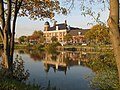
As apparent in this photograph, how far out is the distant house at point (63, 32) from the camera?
111m

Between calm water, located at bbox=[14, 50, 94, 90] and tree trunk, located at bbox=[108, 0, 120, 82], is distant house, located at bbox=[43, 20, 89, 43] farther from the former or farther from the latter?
tree trunk, located at bbox=[108, 0, 120, 82]

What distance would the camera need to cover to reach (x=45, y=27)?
132 meters

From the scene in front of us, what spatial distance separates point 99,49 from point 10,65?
4.27 meters

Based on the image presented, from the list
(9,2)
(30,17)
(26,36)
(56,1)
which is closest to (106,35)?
(56,1)

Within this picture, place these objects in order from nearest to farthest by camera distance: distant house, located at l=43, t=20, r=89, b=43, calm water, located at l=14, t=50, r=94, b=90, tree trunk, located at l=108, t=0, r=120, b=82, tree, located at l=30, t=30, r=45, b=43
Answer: tree trunk, located at l=108, t=0, r=120, b=82 < calm water, located at l=14, t=50, r=94, b=90 < distant house, located at l=43, t=20, r=89, b=43 < tree, located at l=30, t=30, r=45, b=43

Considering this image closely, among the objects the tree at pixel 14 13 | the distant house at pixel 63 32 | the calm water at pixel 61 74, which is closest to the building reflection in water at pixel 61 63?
the calm water at pixel 61 74

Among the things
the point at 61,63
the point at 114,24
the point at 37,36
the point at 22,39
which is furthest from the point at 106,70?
the point at 22,39

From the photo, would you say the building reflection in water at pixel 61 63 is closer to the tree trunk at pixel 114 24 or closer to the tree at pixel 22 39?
the tree trunk at pixel 114 24

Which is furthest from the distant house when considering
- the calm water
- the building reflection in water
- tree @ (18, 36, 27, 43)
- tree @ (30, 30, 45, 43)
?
the calm water

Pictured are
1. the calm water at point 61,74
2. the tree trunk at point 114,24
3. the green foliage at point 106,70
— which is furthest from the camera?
the calm water at point 61,74

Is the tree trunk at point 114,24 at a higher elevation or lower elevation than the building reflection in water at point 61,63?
higher

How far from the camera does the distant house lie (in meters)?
111

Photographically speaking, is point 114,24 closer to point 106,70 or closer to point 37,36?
point 106,70

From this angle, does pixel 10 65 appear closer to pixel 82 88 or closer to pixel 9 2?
pixel 9 2
